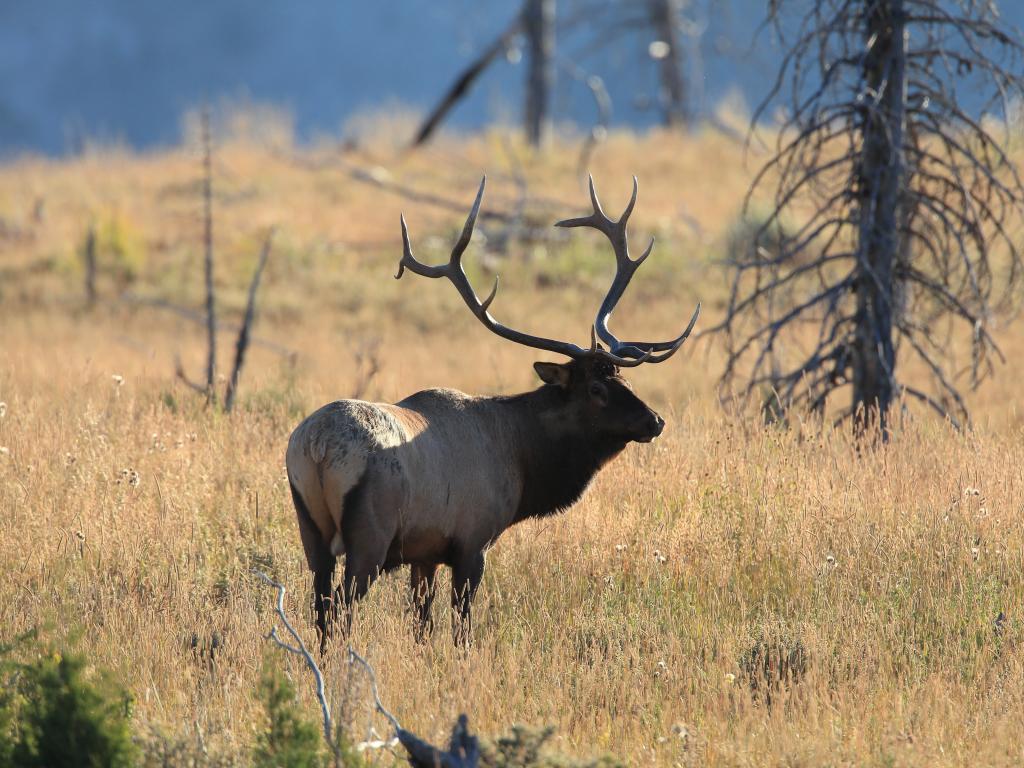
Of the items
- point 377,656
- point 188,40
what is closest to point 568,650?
point 377,656

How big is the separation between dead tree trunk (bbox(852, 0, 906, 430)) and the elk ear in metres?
3.23

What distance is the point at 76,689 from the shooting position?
14.8 ft

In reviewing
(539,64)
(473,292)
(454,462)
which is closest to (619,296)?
(473,292)

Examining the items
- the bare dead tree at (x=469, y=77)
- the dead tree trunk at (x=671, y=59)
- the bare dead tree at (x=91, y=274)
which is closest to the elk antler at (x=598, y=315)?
the bare dead tree at (x=91, y=274)

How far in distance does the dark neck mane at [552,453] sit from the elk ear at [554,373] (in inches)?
2.2

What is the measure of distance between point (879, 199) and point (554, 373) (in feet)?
13.0

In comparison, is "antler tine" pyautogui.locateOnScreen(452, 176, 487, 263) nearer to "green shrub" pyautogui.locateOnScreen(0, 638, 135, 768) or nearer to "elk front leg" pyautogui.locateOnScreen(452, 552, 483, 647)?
"elk front leg" pyautogui.locateOnScreen(452, 552, 483, 647)

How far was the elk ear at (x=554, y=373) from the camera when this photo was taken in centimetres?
691

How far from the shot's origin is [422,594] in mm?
6512

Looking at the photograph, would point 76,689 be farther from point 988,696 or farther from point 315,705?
point 988,696

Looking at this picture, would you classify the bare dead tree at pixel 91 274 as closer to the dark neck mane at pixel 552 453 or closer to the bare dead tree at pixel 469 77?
the bare dead tree at pixel 469 77

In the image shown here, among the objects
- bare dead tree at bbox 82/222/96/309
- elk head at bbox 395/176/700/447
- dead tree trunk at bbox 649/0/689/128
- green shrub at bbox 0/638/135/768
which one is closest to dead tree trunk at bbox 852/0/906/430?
elk head at bbox 395/176/700/447

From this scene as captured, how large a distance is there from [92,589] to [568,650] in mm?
2443

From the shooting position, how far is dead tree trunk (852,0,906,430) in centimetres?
948
